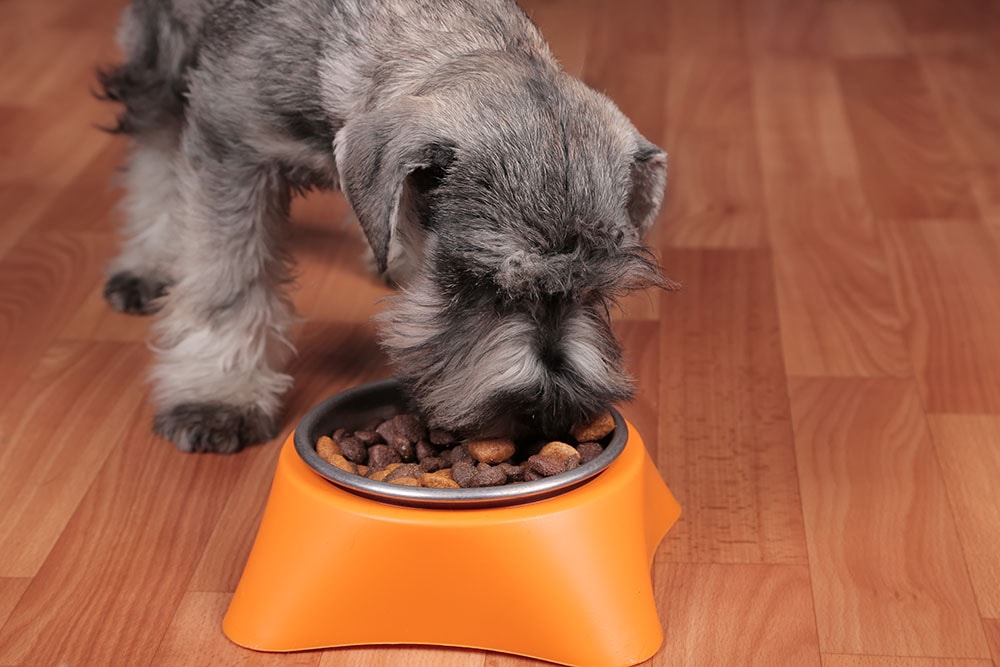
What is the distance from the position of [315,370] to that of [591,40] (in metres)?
2.55

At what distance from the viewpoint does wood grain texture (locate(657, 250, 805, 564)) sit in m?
2.33

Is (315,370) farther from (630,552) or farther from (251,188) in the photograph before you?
(630,552)

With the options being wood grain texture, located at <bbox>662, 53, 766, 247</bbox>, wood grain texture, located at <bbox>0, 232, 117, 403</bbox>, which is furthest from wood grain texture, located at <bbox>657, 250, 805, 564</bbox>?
wood grain texture, located at <bbox>0, 232, 117, 403</bbox>

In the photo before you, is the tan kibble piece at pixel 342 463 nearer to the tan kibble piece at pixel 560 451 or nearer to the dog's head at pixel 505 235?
the dog's head at pixel 505 235

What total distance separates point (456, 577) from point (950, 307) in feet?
5.77

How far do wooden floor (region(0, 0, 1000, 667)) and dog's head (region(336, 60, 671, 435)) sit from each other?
0.42 m

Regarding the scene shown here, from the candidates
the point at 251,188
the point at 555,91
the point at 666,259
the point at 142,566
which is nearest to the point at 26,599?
the point at 142,566

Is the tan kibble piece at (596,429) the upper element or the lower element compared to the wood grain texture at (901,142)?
upper

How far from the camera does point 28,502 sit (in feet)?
7.91

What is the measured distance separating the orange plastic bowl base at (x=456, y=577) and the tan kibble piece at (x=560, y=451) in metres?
0.06

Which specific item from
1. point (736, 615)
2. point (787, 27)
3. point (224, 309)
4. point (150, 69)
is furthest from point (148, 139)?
point (787, 27)

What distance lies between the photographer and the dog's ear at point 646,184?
2.12 metres

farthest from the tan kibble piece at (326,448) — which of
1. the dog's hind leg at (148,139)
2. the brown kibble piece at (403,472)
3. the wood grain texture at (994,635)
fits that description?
the wood grain texture at (994,635)

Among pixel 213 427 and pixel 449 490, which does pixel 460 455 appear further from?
pixel 213 427
